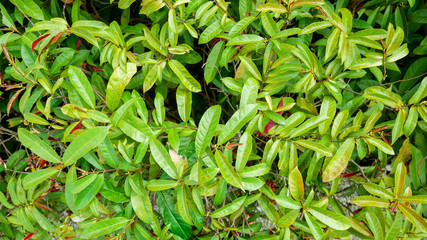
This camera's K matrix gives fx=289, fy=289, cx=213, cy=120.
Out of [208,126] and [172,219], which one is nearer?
[208,126]

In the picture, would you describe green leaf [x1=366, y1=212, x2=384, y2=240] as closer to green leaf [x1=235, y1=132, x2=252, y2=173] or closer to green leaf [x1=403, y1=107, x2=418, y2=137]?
green leaf [x1=403, y1=107, x2=418, y2=137]

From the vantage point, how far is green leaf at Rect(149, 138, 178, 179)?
2.24 ft

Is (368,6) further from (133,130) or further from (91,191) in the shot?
(91,191)

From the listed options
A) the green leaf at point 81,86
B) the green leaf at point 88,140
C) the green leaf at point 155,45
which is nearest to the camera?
the green leaf at point 88,140

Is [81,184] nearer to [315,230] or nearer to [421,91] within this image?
[315,230]

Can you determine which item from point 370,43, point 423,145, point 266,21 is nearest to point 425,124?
point 423,145

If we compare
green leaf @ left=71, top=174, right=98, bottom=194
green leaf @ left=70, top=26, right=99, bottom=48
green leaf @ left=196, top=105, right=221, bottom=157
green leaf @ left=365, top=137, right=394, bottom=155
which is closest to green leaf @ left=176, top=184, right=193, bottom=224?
green leaf @ left=196, top=105, right=221, bottom=157

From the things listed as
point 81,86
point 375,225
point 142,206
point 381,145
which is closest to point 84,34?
point 81,86

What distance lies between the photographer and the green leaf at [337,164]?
2.64 ft

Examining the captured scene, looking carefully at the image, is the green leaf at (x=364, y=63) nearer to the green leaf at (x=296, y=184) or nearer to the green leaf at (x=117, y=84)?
the green leaf at (x=296, y=184)

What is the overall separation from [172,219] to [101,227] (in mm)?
188

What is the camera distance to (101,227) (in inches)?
29.8

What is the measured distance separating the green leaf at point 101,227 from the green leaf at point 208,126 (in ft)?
0.97

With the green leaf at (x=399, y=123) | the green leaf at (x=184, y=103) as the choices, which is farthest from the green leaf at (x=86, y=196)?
the green leaf at (x=399, y=123)
